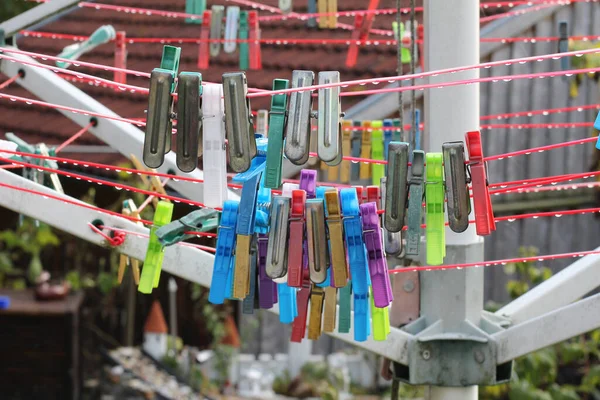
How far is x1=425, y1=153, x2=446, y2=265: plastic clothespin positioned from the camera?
2246 millimetres

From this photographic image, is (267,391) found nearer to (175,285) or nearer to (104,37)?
(175,285)

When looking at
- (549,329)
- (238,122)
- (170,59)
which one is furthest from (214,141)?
(549,329)

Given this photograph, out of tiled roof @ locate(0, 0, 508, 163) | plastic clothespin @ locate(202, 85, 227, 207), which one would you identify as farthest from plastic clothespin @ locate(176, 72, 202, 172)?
tiled roof @ locate(0, 0, 508, 163)

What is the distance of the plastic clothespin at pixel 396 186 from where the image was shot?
221cm

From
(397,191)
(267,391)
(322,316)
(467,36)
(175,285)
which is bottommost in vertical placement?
(267,391)

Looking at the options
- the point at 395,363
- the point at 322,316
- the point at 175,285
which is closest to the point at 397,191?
the point at 322,316

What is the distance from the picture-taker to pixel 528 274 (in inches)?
224

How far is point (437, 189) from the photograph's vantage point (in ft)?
7.38

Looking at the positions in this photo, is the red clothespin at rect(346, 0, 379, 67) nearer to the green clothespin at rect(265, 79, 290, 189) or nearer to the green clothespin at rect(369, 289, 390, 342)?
the green clothespin at rect(369, 289, 390, 342)

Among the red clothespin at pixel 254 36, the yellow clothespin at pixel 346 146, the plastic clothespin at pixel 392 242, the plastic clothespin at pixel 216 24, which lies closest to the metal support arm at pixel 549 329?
the plastic clothespin at pixel 392 242

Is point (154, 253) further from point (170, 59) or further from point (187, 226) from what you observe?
point (170, 59)

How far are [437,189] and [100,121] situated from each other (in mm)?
1365

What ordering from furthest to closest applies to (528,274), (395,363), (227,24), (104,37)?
1. (528,274)
2. (227,24)
3. (104,37)
4. (395,363)

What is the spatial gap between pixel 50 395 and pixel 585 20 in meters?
3.17
